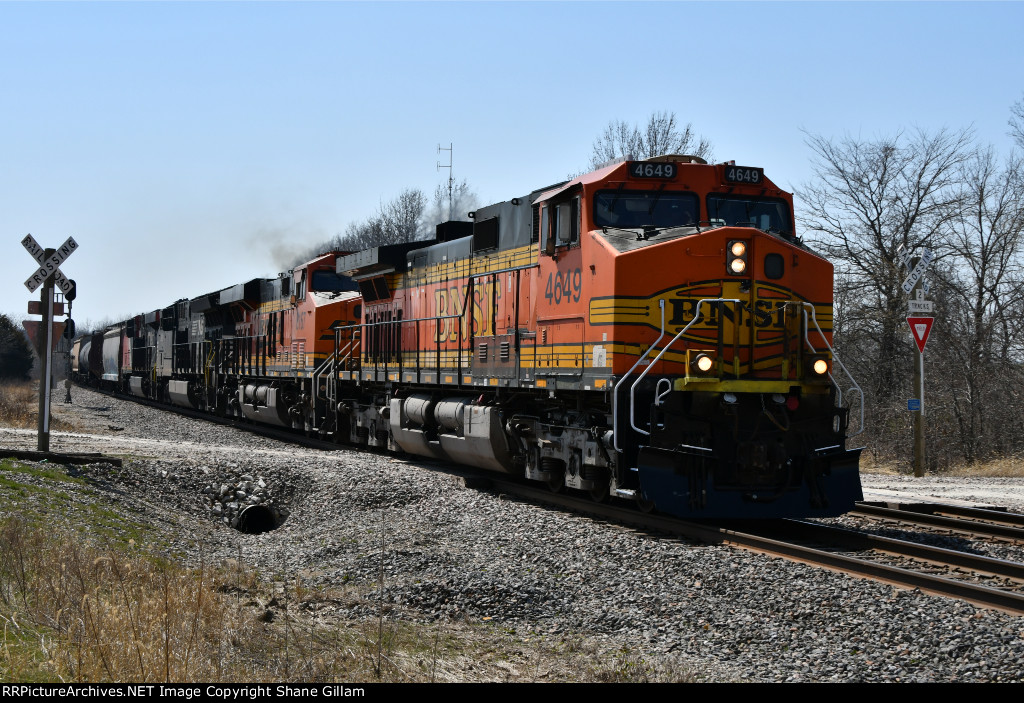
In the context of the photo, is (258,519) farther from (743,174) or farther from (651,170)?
(743,174)

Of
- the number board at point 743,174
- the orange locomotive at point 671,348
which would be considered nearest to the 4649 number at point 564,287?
the orange locomotive at point 671,348

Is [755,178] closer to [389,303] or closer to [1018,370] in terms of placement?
[389,303]

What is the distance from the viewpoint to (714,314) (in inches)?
412

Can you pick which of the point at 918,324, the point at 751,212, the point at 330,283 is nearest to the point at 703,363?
the point at 751,212

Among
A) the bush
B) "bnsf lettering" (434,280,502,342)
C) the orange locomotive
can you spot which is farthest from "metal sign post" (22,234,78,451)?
the bush

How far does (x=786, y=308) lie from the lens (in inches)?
416

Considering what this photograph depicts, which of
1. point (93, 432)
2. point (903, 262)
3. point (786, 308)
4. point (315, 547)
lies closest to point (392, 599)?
point (315, 547)

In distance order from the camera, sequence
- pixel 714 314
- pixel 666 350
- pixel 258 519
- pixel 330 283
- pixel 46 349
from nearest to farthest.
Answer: pixel 666 350 < pixel 714 314 < pixel 258 519 < pixel 46 349 < pixel 330 283

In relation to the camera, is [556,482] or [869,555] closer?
[869,555]

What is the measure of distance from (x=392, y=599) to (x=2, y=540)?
3.33 meters

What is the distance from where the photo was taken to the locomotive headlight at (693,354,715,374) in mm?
10023

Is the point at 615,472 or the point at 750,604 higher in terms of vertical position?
the point at 615,472

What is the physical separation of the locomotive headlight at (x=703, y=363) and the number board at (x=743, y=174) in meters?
2.47

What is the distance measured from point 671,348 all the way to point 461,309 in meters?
5.37
